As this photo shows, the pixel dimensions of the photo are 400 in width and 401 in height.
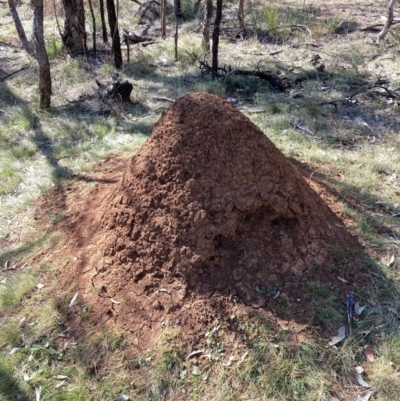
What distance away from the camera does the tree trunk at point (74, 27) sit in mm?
7100

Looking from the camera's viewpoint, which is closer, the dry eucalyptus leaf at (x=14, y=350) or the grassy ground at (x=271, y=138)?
the grassy ground at (x=271, y=138)

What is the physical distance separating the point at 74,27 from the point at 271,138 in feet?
15.7

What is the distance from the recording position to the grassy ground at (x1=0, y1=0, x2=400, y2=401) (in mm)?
2125

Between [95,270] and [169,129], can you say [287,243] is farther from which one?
[95,270]

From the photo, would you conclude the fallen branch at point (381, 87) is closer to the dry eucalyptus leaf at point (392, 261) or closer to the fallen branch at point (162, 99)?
the fallen branch at point (162, 99)

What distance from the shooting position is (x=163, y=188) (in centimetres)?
253

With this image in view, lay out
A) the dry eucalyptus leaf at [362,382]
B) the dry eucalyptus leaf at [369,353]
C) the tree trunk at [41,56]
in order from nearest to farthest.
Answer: the dry eucalyptus leaf at [362,382] → the dry eucalyptus leaf at [369,353] → the tree trunk at [41,56]

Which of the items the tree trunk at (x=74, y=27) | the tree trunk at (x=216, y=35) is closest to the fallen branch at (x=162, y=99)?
the tree trunk at (x=216, y=35)

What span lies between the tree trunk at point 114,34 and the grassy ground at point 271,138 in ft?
0.56

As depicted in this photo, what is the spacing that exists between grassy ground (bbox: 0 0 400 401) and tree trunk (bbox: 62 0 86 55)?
25 centimetres

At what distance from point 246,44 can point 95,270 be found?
6.81 m

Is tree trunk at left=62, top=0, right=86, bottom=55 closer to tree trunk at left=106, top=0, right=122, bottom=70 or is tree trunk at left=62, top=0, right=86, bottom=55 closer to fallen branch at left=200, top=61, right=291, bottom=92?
tree trunk at left=106, top=0, right=122, bottom=70

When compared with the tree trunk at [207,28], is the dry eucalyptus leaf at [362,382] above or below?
below

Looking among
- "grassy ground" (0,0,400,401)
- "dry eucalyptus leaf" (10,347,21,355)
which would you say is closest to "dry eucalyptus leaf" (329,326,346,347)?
"grassy ground" (0,0,400,401)
